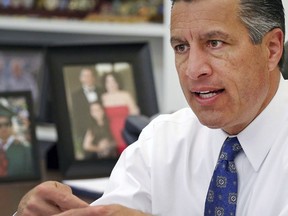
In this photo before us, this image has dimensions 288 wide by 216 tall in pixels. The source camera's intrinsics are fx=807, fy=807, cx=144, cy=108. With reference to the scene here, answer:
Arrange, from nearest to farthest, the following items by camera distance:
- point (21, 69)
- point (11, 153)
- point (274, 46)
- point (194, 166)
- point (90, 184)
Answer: point (274, 46) → point (194, 166) → point (90, 184) → point (11, 153) → point (21, 69)

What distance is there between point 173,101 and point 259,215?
4.24ft

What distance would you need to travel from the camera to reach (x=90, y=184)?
7.16 feet

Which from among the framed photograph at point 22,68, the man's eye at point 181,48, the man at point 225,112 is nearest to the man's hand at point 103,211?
the man at point 225,112

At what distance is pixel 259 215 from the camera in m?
1.46

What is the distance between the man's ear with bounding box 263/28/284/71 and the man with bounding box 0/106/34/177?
41.5 inches

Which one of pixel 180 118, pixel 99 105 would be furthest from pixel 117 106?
pixel 180 118

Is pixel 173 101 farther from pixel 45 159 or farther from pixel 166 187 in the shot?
pixel 166 187

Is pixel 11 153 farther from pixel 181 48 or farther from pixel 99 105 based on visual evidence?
pixel 181 48

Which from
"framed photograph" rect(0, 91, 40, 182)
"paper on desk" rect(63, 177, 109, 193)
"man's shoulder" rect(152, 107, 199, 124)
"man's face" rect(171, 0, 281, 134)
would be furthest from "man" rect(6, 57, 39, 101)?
"man's face" rect(171, 0, 281, 134)

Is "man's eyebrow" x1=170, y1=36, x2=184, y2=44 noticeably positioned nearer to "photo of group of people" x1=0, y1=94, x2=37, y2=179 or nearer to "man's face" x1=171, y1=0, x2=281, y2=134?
"man's face" x1=171, y1=0, x2=281, y2=134

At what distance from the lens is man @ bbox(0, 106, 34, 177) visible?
7.54 feet

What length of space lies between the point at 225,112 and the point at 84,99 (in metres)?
0.97

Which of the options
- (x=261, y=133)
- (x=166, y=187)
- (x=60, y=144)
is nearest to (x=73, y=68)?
(x=60, y=144)

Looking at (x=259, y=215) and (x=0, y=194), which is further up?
(x=259, y=215)
